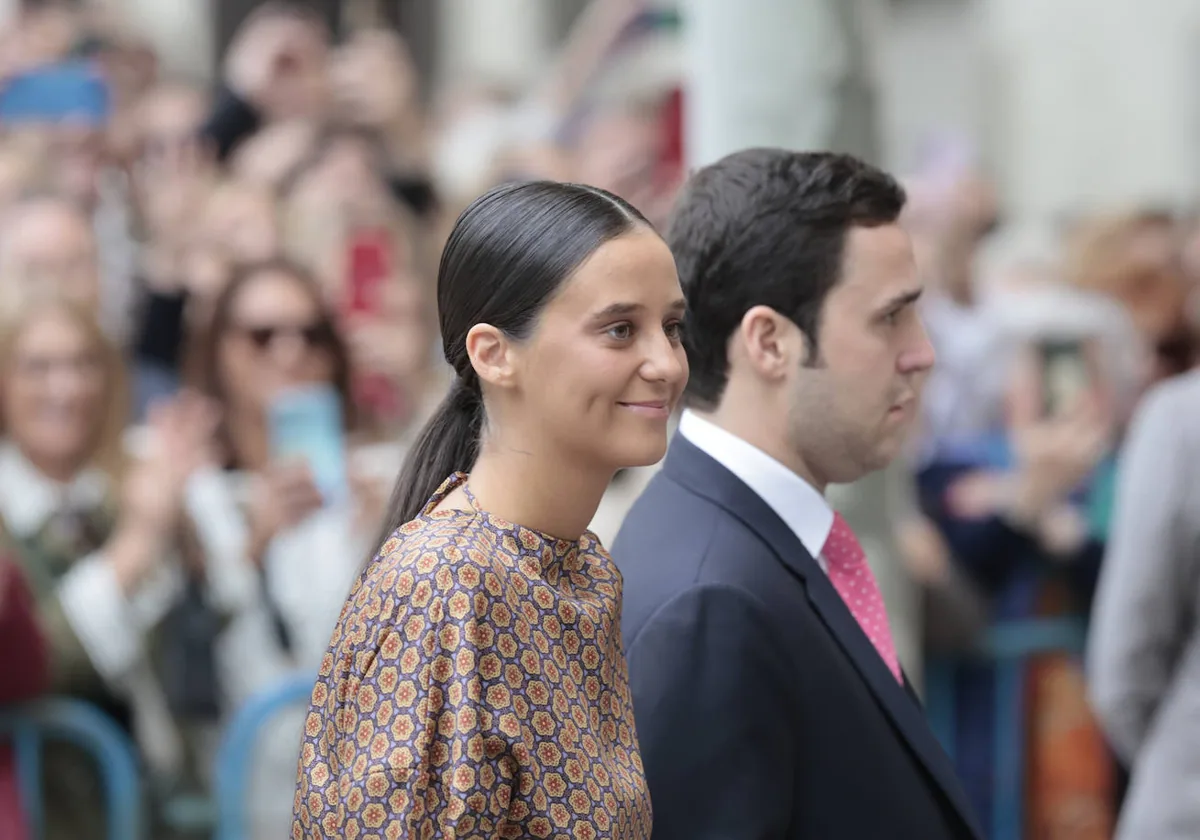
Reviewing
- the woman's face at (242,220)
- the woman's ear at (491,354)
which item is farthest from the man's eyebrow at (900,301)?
the woman's face at (242,220)

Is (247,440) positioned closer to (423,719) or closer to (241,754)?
(241,754)

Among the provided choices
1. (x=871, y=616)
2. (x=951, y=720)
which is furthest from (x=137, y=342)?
(x=871, y=616)

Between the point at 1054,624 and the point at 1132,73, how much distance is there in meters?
9.20

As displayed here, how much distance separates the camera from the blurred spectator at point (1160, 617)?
13.9ft

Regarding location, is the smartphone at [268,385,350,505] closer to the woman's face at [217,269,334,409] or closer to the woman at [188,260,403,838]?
the woman at [188,260,403,838]

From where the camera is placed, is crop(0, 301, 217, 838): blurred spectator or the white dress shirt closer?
the white dress shirt

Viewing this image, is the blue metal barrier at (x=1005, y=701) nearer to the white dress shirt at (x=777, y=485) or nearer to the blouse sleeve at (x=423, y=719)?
the white dress shirt at (x=777, y=485)

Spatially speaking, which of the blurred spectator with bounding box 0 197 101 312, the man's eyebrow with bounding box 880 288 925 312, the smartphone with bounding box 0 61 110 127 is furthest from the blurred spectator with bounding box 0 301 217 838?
the man's eyebrow with bounding box 880 288 925 312

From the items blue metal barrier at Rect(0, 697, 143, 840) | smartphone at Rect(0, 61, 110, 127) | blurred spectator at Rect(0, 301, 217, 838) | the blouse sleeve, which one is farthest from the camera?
smartphone at Rect(0, 61, 110, 127)

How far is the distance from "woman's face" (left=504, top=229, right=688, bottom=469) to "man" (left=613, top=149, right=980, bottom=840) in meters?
0.51

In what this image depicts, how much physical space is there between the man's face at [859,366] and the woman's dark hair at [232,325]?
125 inches

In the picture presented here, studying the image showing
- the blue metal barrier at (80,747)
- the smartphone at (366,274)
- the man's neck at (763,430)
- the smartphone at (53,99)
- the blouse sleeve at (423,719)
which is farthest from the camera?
the smartphone at (53,99)

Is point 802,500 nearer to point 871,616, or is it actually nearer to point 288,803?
point 871,616

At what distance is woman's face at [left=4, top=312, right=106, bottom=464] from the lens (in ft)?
17.5
